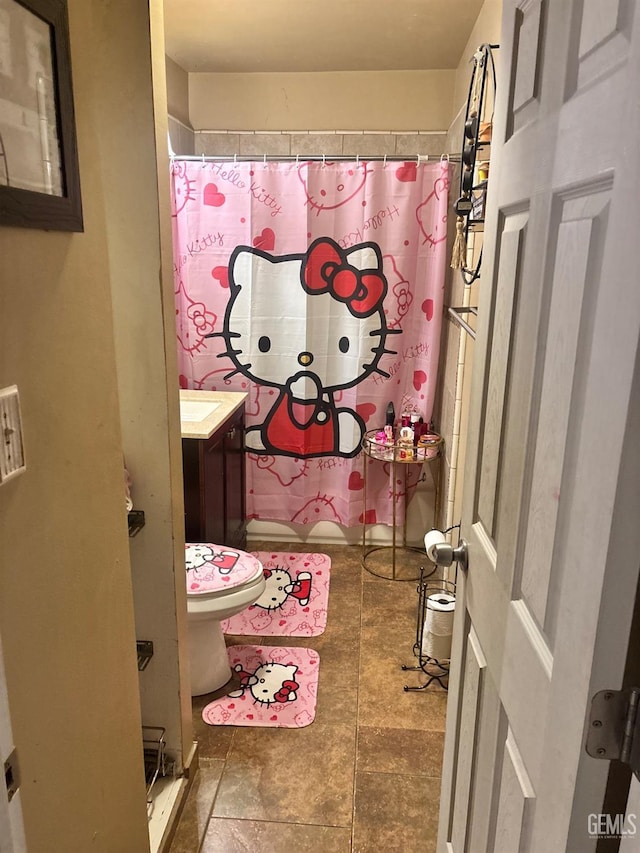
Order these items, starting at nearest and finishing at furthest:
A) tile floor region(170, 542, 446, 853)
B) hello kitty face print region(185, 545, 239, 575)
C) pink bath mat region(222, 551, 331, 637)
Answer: tile floor region(170, 542, 446, 853), hello kitty face print region(185, 545, 239, 575), pink bath mat region(222, 551, 331, 637)

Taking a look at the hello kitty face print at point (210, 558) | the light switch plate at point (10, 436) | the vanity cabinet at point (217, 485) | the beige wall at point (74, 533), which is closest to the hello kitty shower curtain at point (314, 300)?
the vanity cabinet at point (217, 485)

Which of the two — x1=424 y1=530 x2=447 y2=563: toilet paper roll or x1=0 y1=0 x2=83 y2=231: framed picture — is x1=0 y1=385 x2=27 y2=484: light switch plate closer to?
x1=0 y1=0 x2=83 y2=231: framed picture

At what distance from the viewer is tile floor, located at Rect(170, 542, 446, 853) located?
65.0 inches

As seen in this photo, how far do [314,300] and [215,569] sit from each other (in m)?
1.41

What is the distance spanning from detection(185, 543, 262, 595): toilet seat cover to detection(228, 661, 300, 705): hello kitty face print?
→ 42cm

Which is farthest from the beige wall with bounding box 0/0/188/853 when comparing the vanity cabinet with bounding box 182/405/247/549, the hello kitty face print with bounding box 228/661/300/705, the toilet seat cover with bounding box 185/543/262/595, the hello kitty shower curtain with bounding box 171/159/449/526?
the hello kitty shower curtain with bounding box 171/159/449/526

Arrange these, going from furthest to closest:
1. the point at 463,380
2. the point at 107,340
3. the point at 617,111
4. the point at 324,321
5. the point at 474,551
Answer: the point at 324,321 → the point at 463,380 → the point at 474,551 → the point at 107,340 → the point at 617,111

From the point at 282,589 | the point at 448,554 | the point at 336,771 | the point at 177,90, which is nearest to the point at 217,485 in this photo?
the point at 282,589

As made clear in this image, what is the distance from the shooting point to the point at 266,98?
309cm

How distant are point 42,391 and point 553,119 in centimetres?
78

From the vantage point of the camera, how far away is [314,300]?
9.68ft

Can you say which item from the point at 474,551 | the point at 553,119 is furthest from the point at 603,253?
the point at 474,551

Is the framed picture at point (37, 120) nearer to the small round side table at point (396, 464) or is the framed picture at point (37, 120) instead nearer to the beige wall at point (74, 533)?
the beige wall at point (74, 533)

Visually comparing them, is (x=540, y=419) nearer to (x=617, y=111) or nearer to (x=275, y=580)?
(x=617, y=111)
